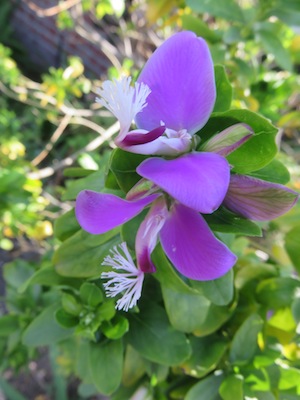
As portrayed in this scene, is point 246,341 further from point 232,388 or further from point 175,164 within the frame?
point 175,164

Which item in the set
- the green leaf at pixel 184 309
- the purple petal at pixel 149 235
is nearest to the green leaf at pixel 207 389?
the green leaf at pixel 184 309

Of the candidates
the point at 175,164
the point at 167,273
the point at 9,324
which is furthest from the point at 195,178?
the point at 9,324

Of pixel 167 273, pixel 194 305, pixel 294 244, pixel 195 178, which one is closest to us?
pixel 195 178

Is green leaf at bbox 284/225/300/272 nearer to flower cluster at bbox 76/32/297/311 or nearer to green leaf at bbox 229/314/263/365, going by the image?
green leaf at bbox 229/314/263/365

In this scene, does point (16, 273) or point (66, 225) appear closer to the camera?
point (66, 225)

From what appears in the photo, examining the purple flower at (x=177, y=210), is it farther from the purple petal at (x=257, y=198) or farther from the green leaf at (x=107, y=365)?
the green leaf at (x=107, y=365)

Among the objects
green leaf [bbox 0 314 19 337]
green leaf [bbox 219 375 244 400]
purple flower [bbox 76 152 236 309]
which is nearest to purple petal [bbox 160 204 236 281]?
purple flower [bbox 76 152 236 309]
